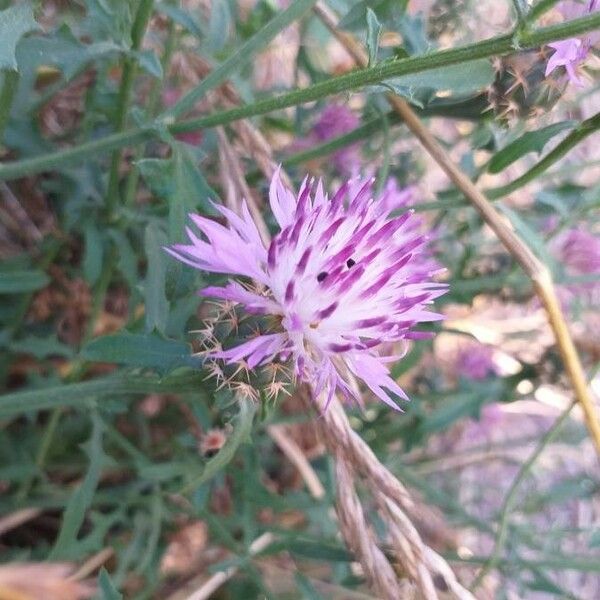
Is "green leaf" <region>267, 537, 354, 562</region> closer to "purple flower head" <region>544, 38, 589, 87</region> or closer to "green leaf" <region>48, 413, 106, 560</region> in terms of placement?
"green leaf" <region>48, 413, 106, 560</region>

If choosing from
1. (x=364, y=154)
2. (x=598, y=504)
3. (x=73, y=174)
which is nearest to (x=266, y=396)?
(x=73, y=174)

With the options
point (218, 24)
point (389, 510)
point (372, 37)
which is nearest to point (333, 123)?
point (218, 24)

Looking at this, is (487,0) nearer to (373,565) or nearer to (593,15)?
(593,15)

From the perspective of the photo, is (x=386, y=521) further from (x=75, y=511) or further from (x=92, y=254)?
(x=92, y=254)

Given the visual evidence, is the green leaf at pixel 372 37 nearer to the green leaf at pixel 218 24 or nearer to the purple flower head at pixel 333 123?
the green leaf at pixel 218 24

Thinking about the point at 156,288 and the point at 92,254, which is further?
the point at 92,254

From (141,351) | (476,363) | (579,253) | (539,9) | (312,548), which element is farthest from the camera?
(476,363)

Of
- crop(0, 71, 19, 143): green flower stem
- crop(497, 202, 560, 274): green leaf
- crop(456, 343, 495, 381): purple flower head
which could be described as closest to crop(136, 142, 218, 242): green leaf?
crop(0, 71, 19, 143): green flower stem
